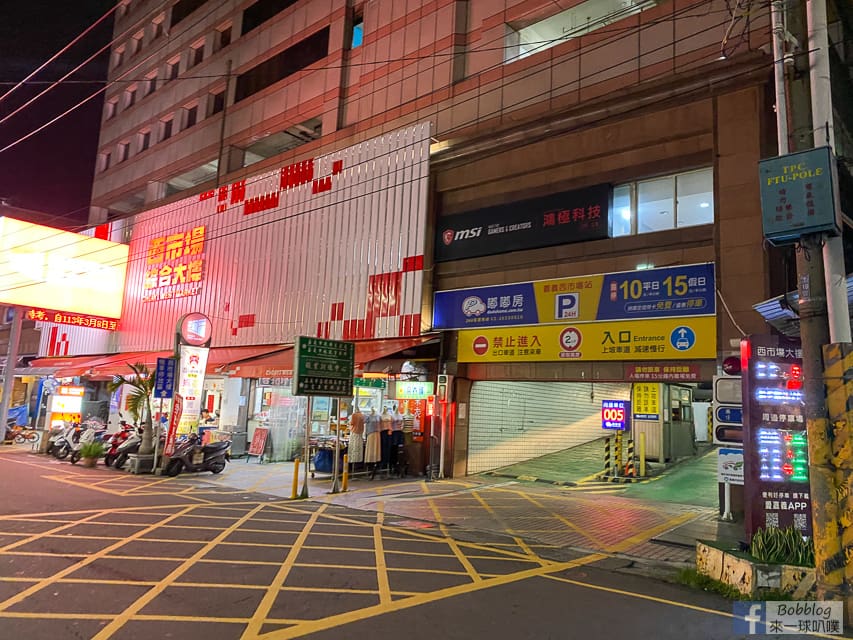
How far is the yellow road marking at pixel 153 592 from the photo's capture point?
4719mm

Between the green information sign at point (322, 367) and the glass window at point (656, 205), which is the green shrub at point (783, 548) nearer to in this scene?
the glass window at point (656, 205)

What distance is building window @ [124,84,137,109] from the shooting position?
32656mm

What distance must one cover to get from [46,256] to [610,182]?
22.2 m

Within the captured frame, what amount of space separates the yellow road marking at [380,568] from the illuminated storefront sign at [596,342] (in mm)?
6206

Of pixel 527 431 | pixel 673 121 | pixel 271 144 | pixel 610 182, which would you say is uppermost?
pixel 271 144

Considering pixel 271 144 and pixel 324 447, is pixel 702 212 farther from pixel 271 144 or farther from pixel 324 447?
pixel 271 144

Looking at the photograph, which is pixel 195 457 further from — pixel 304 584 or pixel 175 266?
pixel 175 266

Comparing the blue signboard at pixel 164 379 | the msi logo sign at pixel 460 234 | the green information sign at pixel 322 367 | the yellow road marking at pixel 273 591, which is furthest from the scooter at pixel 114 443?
the msi logo sign at pixel 460 234

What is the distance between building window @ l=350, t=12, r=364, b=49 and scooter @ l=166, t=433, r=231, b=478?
47.1 feet

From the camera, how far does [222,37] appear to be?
28047 millimetres

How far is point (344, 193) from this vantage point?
60.5 feet

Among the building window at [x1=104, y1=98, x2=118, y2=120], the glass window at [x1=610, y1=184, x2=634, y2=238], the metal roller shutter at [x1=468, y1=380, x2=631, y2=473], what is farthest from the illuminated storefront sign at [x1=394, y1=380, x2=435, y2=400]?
the building window at [x1=104, y1=98, x2=118, y2=120]

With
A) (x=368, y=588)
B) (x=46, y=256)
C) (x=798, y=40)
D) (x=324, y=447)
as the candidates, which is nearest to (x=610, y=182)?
(x=798, y=40)

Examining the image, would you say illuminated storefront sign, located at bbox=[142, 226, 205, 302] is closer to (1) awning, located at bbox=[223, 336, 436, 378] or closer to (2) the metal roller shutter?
(1) awning, located at bbox=[223, 336, 436, 378]
